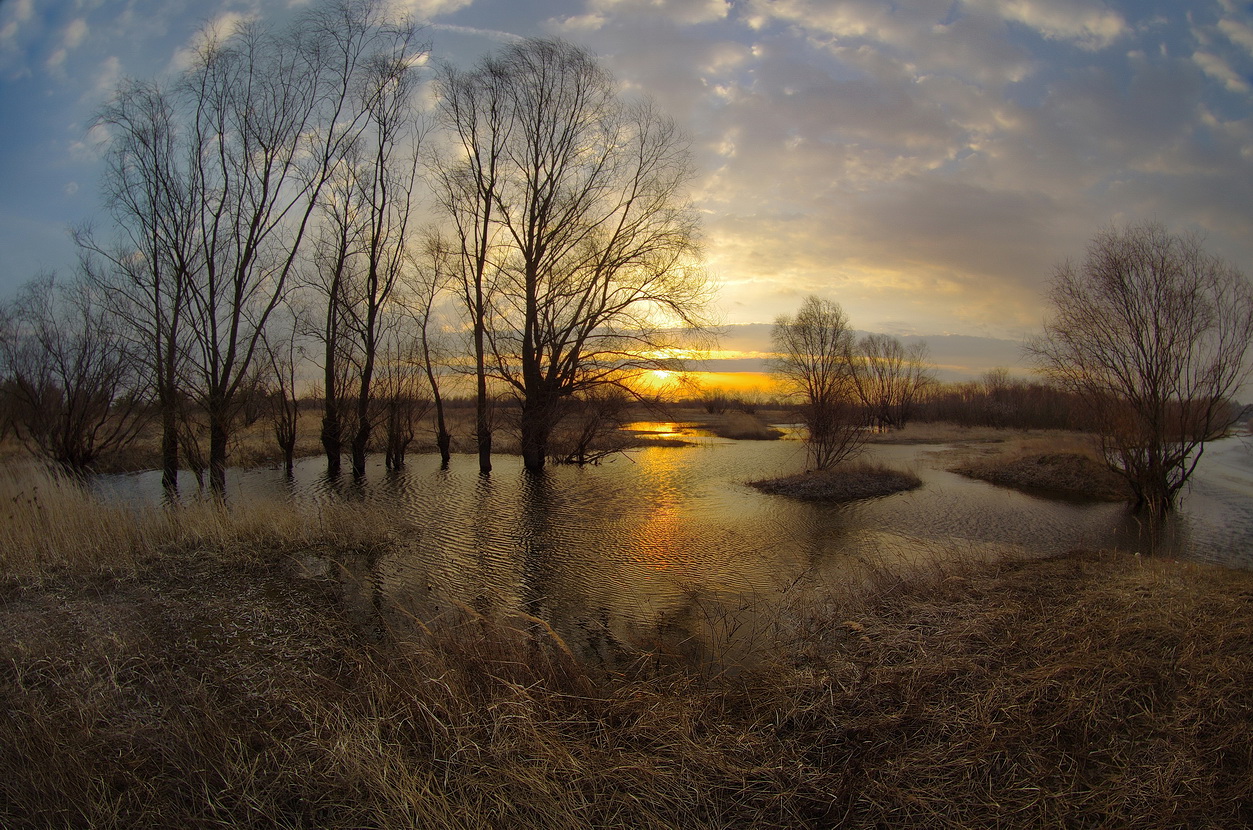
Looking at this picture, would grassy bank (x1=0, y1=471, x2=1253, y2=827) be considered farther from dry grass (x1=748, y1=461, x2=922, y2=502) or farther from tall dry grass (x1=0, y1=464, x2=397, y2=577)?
dry grass (x1=748, y1=461, x2=922, y2=502)

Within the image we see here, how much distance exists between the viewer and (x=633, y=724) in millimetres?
4254

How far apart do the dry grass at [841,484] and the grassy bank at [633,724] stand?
12.1 m

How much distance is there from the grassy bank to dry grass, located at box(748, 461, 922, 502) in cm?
1208

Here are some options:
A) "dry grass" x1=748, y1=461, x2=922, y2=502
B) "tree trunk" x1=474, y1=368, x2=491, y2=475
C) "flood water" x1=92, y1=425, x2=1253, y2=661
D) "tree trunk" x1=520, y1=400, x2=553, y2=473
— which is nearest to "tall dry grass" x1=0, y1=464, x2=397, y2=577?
"flood water" x1=92, y1=425, x2=1253, y2=661

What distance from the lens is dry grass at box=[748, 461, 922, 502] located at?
62.8 ft

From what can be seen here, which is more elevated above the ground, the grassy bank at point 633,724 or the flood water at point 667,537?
the grassy bank at point 633,724

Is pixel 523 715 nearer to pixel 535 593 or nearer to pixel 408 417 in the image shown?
pixel 535 593

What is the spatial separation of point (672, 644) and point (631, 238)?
16951 mm

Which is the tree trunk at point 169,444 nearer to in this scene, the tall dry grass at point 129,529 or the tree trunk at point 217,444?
the tree trunk at point 217,444

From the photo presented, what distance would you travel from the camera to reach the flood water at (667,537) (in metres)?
8.07

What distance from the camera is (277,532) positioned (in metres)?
10.5

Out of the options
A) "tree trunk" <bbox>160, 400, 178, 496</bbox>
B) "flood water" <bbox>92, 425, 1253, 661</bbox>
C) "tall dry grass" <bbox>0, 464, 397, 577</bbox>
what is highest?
"tree trunk" <bbox>160, 400, 178, 496</bbox>

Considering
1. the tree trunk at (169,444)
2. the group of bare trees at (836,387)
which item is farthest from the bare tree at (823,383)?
the tree trunk at (169,444)

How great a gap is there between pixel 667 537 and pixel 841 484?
9.53 metres
